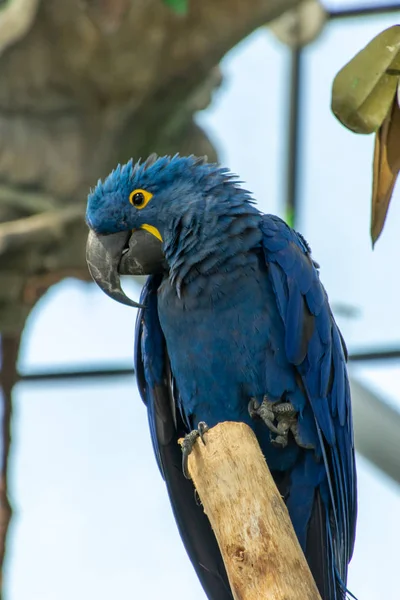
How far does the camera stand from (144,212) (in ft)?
11.8

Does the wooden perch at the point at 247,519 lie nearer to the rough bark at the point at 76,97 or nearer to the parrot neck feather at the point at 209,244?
the parrot neck feather at the point at 209,244

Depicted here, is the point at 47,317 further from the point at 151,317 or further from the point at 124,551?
the point at 151,317

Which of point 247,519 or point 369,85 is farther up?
point 369,85

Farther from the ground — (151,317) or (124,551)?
(124,551)

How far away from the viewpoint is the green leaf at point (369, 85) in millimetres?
2627

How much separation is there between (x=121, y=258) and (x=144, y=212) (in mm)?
178

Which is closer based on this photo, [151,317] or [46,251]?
[151,317]

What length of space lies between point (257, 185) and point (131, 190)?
3931mm

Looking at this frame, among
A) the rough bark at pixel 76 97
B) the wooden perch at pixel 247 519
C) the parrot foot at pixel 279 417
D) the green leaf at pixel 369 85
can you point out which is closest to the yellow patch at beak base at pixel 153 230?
→ the parrot foot at pixel 279 417

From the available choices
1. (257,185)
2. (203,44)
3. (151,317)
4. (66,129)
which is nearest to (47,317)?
(257,185)

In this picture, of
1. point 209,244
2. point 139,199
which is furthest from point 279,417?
point 139,199

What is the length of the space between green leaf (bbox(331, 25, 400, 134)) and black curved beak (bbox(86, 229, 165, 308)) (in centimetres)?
108

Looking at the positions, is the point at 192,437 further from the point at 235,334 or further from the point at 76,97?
the point at 76,97

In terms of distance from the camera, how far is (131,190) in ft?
11.9
